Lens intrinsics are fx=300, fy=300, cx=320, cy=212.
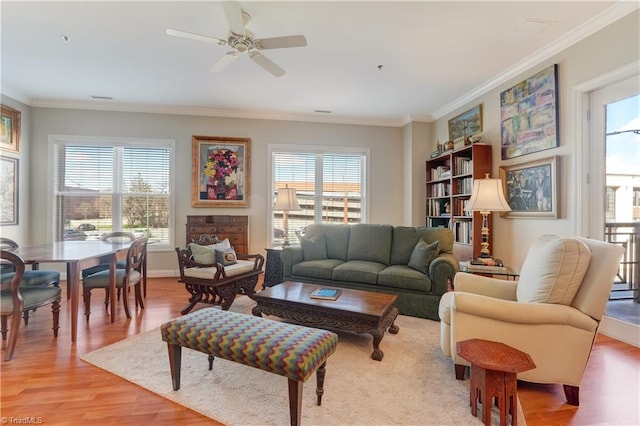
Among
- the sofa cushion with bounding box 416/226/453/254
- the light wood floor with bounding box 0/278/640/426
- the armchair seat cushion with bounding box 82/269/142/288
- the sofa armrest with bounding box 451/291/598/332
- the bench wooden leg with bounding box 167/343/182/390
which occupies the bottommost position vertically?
the light wood floor with bounding box 0/278/640/426

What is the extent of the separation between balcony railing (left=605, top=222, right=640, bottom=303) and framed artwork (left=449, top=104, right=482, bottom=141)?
6.78 ft

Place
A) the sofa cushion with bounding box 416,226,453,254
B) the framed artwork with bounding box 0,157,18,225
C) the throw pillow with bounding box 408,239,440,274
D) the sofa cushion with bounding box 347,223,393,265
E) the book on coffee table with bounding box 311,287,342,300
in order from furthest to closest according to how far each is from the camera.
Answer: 1. the framed artwork with bounding box 0,157,18,225
2. the sofa cushion with bounding box 347,223,393,265
3. the sofa cushion with bounding box 416,226,453,254
4. the throw pillow with bounding box 408,239,440,274
5. the book on coffee table with bounding box 311,287,342,300

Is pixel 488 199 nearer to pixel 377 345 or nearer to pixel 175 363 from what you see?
pixel 377 345

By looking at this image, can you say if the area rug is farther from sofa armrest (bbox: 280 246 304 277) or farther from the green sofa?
sofa armrest (bbox: 280 246 304 277)

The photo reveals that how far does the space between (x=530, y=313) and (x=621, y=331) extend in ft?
5.88

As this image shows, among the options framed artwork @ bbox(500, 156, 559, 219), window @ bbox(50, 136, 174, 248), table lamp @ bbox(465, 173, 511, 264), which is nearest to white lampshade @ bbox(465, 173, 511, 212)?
table lamp @ bbox(465, 173, 511, 264)

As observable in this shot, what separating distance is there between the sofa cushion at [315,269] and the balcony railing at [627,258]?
277 cm

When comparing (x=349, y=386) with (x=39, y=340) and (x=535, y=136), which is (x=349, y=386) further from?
(x=535, y=136)

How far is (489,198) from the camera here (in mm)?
3074

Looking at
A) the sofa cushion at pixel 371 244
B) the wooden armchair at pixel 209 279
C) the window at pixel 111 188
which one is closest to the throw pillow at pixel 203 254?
the wooden armchair at pixel 209 279

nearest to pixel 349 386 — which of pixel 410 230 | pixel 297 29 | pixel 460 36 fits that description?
pixel 410 230

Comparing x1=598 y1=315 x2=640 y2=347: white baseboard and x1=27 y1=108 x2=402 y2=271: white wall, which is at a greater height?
x1=27 y1=108 x2=402 y2=271: white wall

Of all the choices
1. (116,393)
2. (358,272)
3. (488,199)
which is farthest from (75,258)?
(488,199)

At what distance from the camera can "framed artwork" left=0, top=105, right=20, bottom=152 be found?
167 inches
